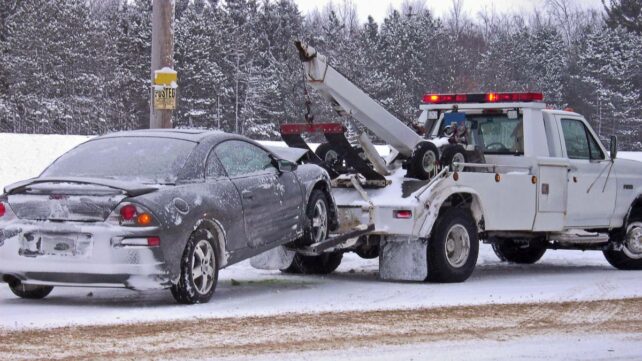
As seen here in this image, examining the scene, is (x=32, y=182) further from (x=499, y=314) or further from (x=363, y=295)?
(x=499, y=314)

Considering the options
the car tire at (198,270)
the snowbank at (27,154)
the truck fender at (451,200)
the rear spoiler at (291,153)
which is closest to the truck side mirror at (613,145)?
the truck fender at (451,200)

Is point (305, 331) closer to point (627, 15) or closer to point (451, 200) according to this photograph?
point (451, 200)

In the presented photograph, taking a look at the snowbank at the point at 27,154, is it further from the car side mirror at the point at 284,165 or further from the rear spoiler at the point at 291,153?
the car side mirror at the point at 284,165

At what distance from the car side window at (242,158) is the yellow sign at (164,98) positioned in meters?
2.19

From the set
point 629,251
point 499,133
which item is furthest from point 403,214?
point 629,251

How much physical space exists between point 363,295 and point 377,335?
112 inches

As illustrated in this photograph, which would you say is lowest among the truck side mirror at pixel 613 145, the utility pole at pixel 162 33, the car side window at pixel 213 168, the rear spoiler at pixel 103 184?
the rear spoiler at pixel 103 184

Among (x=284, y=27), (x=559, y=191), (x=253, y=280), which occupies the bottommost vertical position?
(x=253, y=280)

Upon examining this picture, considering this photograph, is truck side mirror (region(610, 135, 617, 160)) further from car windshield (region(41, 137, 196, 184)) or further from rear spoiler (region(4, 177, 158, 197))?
rear spoiler (region(4, 177, 158, 197))

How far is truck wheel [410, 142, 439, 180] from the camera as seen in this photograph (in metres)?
12.2

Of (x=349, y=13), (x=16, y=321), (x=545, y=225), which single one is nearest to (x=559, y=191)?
(x=545, y=225)

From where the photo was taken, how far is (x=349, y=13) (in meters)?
116

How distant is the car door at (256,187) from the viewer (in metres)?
10.1

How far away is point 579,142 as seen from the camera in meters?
13.9
